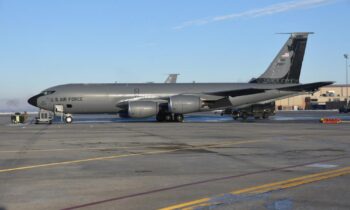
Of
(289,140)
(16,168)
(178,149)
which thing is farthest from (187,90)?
(16,168)

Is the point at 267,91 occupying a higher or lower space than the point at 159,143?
higher

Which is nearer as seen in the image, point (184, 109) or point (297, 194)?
point (297, 194)

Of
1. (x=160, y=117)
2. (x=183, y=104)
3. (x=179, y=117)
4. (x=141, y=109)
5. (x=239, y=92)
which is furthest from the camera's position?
(x=160, y=117)

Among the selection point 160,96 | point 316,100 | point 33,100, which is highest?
point 316,100

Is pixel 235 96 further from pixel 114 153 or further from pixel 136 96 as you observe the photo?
pixel 114 153

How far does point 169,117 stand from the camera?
43844mm

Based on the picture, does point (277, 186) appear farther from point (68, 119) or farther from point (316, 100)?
point (316, 100)

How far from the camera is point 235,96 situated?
44.2 m

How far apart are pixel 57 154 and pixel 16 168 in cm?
345

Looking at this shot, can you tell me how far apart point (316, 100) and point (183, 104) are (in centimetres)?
9436

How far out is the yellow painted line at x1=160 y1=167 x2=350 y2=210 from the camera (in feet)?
25.8

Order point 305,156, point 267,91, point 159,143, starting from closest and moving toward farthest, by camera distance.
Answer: point 305,156, point 159,143, point 267,91

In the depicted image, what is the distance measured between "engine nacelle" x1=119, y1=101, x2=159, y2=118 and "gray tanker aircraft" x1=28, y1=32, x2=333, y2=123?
0.11 m

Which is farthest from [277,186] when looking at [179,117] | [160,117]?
[160,117]
